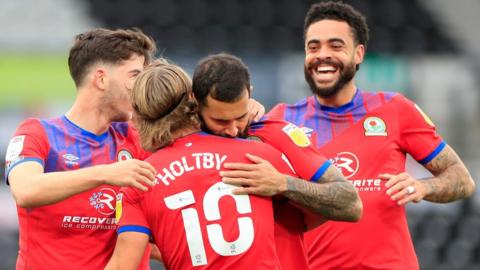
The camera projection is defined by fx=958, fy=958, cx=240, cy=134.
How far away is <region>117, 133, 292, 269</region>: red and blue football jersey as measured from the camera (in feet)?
13.0

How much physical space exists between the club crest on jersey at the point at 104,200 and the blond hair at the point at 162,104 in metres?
0.58

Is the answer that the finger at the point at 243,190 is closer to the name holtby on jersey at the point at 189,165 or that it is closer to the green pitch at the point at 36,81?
the name holtby on jersey at the point at 189,165

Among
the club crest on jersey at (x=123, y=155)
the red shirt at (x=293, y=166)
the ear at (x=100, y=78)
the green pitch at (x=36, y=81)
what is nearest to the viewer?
the red shirt at (x=293, y=166)

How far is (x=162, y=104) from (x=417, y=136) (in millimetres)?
1812

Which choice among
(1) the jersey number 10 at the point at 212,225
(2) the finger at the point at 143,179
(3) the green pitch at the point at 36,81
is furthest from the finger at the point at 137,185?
(3) the green pitch at the point at 36,81

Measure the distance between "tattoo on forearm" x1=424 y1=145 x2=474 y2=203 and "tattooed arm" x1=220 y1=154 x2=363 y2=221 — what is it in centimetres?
112

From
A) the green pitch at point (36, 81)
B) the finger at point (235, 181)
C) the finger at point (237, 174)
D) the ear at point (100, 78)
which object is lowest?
the green pitch at point (36, 81)

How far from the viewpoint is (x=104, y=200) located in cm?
464

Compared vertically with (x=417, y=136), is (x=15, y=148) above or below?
above

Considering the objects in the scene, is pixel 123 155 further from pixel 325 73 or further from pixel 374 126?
pixel 374 126

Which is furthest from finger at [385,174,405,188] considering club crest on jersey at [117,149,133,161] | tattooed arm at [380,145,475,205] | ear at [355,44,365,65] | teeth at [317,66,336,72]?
club crest on jersey at [117,149,133,161]

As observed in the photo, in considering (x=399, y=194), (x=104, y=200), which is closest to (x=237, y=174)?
(x=104, y=200)

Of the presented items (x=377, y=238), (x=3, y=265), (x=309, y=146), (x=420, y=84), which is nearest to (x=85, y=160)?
(x=309, y=146)

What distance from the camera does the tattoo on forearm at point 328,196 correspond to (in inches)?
160
